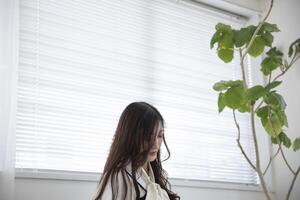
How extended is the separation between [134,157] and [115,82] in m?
1.04

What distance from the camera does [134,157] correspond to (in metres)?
1.91

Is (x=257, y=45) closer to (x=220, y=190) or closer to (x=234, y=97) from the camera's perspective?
(x=234, y=97)

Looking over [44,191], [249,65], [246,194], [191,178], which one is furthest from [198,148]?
[44,191]

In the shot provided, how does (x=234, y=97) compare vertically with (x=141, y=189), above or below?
above

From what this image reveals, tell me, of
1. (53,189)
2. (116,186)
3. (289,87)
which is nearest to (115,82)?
(53,189)

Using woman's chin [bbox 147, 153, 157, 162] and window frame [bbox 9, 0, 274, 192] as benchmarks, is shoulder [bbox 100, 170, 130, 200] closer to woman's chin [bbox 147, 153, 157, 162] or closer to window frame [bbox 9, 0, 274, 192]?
woman's chin [bbox 147, 153, 157, 162]

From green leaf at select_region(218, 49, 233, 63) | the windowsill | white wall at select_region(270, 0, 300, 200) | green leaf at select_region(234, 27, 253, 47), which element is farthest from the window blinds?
green leaf at select_region(234, 27, 253, 47)

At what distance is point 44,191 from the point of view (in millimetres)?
2350

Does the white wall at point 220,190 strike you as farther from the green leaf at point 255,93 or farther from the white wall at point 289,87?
the green leaf at point 255,93

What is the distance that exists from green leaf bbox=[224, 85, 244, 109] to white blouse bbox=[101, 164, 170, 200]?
34.9 inches

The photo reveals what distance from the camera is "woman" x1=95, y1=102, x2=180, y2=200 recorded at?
1838mm

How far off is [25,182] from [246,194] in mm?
1760

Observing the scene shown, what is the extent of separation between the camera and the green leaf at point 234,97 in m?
2.76

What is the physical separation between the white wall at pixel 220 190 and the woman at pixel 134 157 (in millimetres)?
597
